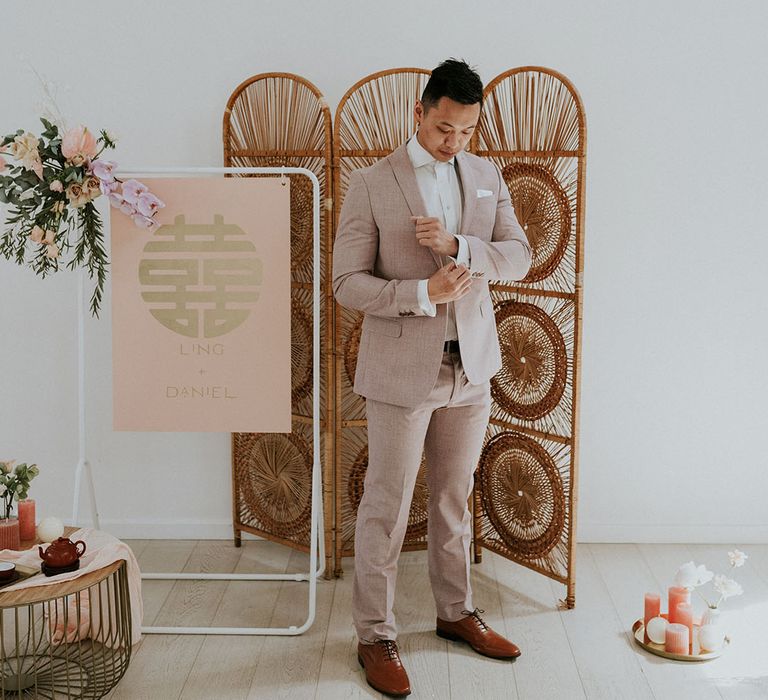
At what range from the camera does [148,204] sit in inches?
109

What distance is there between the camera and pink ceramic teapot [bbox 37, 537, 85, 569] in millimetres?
2330

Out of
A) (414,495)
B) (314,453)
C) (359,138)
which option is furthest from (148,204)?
(414,495)

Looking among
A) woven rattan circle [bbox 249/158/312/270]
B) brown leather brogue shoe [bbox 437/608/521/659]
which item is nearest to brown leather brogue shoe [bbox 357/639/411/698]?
brown leather brogue shoe [bbox 437/608/521/659]

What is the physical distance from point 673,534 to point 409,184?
1952 millimetres

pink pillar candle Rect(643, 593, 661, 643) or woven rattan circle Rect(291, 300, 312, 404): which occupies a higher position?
woven rattan circle Rect(291, 300, 312, 404)

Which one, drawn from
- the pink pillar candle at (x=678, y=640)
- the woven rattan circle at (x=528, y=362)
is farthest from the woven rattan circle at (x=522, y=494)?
the pink pillar candle at (x=678, y=640)

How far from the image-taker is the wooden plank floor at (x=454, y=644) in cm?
256

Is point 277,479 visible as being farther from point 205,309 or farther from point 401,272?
point 401,272

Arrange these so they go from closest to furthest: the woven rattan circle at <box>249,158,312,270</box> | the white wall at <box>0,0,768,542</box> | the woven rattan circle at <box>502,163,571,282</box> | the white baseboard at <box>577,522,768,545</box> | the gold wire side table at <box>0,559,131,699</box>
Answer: the gold wire side table at <box>0,559,131,699</box> < the woven rattan circle at <box>502,163,571,282</box> < the woven rattan circle at <box>249,158,312,270</box> < the white wall at <box>0,0,768,542</box> < the white baseboard at <box>577,522,768,545</box>

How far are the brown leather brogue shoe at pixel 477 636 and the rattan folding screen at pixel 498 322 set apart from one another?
423 mm

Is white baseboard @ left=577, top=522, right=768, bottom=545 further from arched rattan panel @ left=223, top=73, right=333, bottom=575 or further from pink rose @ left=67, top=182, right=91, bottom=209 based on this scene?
pink rose @ left=67, top=182, right=91, bottom=209

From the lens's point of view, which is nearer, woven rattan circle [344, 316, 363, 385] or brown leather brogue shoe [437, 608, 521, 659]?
brown leather brogue shoe [437, 608, 521, 659]

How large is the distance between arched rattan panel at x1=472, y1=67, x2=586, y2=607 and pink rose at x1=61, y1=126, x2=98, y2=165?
1286mm

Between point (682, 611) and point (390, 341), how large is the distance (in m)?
1.22
